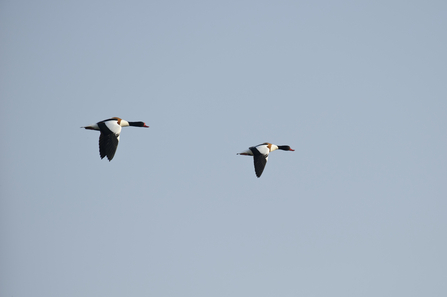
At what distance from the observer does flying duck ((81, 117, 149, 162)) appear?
31.5m

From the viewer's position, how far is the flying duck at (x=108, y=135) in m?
31.5

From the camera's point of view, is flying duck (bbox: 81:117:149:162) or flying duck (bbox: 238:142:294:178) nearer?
flying duck (bbox: 81:117:149:162)

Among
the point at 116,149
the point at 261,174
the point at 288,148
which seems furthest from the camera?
the point at 288,148

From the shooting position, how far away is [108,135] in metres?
32.4

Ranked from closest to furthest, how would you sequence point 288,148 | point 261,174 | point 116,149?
point 116,149, point 261,174, point 288,148

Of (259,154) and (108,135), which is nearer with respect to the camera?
(108,135)

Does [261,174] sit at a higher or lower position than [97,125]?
lower

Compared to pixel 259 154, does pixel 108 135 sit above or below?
above

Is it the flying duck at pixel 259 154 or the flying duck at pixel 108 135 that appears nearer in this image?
the flying duck at pixel 108 135

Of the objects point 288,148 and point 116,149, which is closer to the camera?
point 116,149

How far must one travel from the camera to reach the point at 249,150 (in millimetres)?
37250

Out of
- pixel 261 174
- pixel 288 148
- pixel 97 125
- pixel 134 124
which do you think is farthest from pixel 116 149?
pixel 288 148

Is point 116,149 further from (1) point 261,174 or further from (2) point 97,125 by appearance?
(1) point 261,174

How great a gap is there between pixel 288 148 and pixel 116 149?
12.8 metres
